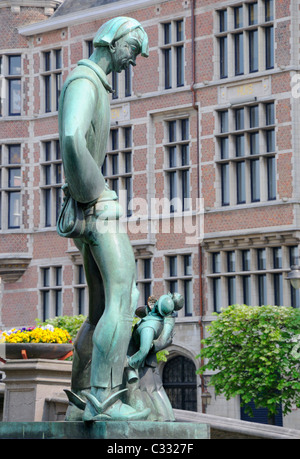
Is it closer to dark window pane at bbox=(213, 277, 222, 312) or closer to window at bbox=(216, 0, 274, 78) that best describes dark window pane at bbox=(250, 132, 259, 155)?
window at bbox=(216, 0, 274, 78)

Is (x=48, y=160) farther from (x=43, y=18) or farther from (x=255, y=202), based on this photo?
(x=255, y=202)

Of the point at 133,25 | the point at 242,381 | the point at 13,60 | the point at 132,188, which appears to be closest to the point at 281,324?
the point at 242,381

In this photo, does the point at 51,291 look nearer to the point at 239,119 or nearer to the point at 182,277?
the point at 182,277

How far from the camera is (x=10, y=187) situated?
34.5m

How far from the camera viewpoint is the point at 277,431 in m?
9.36

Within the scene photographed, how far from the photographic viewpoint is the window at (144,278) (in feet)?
103

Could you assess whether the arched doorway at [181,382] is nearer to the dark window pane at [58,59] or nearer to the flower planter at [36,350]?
the dark window pane at [58,59]

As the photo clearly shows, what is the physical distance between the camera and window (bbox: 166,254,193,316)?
30562 millimetres

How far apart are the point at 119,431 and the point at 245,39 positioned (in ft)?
83.6

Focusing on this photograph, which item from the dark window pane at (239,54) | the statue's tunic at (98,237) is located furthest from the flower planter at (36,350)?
the dark window pane at (239,54)

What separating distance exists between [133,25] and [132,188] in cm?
2555

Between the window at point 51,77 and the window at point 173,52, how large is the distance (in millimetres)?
3982

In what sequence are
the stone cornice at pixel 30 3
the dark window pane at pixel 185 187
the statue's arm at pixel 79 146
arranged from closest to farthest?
1. the statue's arm at pixel 79 146
2. the dark window pane at pixel 185 187
3. the stone cornice at pixel 30 3

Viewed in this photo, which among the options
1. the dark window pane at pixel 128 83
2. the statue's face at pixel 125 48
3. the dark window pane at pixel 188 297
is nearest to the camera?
the statue's face at pixel 125 48
